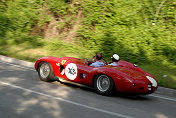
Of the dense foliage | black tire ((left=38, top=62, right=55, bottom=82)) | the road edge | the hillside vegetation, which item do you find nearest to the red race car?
black tire ((left=38, top=62, right=55, bottom=82))

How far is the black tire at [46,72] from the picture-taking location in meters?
8.85

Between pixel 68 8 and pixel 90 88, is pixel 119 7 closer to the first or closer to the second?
pixel 68 8

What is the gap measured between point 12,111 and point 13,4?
1431cm

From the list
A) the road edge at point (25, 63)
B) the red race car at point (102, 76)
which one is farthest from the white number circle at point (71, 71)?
the road edge at point (25, 63)

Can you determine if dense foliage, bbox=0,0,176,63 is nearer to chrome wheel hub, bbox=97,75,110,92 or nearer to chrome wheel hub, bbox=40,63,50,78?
chrome wheel hub, bbox=40,63,50,78

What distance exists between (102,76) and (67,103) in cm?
173

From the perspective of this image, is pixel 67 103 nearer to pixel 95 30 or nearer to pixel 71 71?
pixel 71 71

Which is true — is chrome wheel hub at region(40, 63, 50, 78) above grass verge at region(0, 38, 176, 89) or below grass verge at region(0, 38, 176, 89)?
below

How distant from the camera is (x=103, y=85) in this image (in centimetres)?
781

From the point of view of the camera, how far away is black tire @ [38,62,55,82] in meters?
8.85

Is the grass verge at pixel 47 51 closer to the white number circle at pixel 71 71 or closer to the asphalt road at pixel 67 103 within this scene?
the asphalt road at pixel 67 103

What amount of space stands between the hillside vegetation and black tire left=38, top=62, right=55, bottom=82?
423 cm

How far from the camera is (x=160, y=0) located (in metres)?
14.2

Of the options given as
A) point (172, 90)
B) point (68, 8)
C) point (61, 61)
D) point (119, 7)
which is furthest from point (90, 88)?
point (68, 8)
